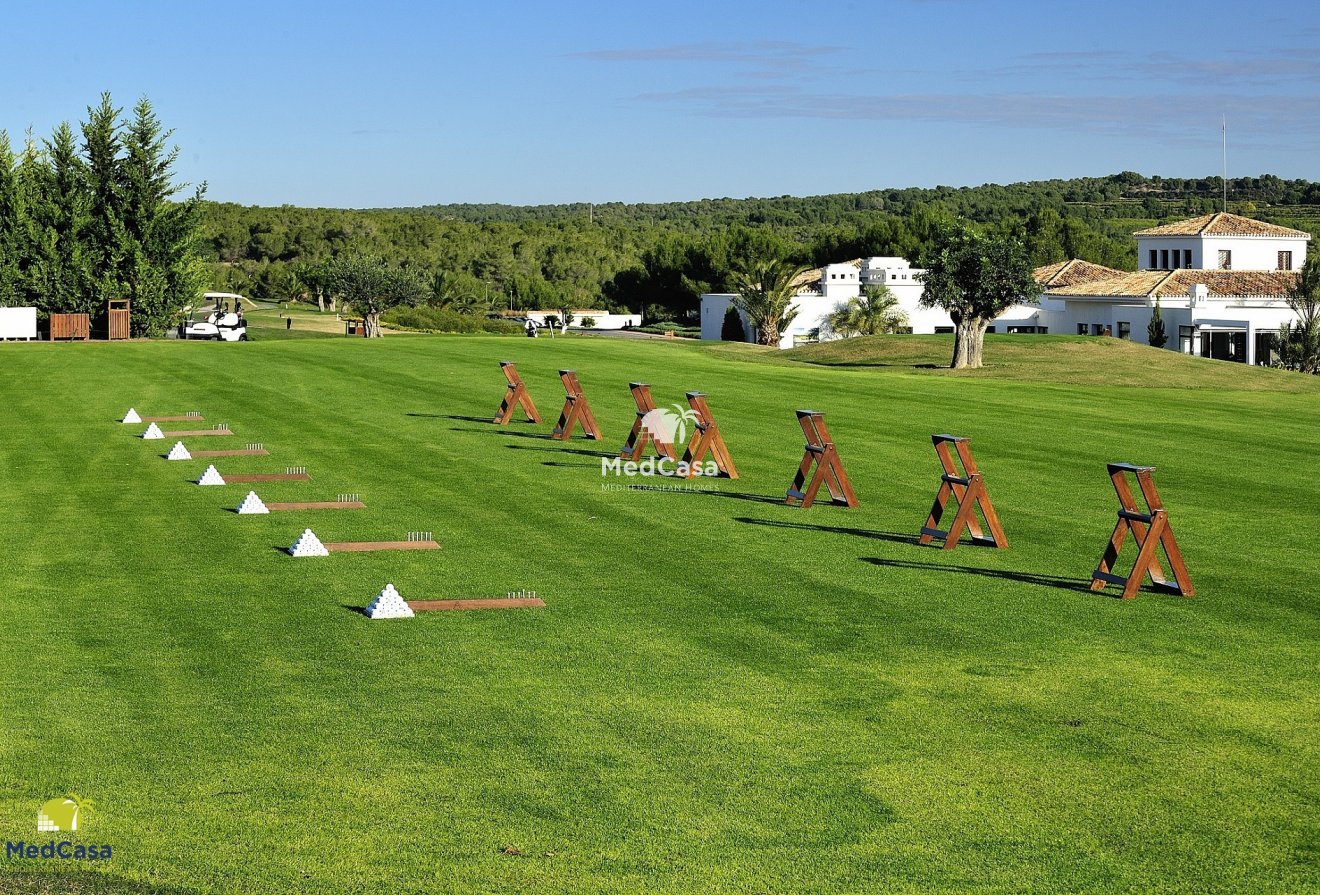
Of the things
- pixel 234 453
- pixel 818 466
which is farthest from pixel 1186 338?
pixel 818 466

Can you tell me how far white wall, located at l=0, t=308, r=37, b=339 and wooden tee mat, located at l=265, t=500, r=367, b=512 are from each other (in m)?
38.9

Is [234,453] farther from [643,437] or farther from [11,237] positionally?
[11,237]

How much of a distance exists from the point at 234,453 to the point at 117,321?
114 ft

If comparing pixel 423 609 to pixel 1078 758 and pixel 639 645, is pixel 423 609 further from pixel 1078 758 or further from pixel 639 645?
pixel 1078 758

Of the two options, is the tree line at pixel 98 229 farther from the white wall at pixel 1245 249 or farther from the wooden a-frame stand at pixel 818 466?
the white wall at pixel 1245 249

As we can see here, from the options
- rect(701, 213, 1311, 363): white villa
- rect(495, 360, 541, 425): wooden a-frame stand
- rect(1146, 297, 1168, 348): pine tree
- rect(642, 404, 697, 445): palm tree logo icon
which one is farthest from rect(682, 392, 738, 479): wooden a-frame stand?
rect(1146, 297, 1168, 348): pine tree

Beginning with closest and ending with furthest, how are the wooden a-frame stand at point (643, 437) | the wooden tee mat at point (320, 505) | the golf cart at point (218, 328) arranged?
the wooden tee mat at point (320, 505) < the wooden a-frame stand at point (643, 437) < the golf cart at point (218, 328)

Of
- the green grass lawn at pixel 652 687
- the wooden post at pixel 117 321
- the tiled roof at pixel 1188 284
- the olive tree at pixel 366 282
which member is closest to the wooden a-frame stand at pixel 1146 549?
the green grass lawn at pixel 652 687

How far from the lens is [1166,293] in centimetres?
8825

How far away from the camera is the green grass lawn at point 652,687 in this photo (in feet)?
25.0

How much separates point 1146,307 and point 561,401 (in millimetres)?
64410

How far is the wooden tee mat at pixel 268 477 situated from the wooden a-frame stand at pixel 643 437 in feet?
15.4

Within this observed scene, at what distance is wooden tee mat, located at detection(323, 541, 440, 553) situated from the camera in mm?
15867

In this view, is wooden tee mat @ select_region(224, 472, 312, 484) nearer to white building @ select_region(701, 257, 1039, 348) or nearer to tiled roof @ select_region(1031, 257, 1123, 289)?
white building @ select_region(701, 257, 1039, 348)
